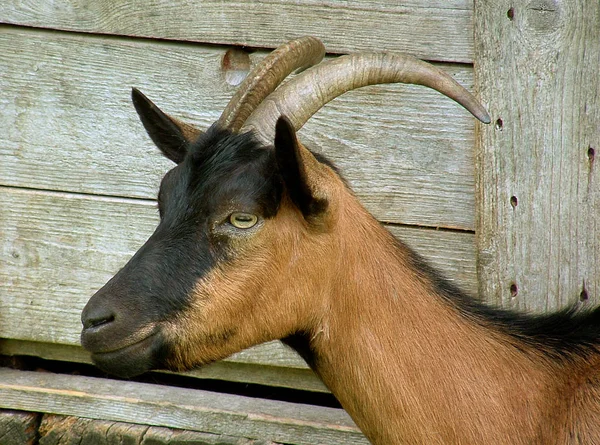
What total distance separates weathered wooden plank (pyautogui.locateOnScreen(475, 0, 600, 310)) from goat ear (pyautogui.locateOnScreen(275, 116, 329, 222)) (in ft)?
3.90

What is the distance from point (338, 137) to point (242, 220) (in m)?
1.32

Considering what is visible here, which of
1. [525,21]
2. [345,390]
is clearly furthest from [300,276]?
[525,21]

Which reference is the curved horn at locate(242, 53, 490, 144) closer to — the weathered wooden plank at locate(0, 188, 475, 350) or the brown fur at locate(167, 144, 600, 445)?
the brown fur at locate(167, 144, 600, 445)

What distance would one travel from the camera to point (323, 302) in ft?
9.80

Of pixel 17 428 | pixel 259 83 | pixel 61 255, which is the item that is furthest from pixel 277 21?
pixel 17 428

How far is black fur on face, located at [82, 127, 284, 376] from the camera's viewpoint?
8.91 ft

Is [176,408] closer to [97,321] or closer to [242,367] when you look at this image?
[242,367]

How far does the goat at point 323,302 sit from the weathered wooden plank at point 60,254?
4.25 ft

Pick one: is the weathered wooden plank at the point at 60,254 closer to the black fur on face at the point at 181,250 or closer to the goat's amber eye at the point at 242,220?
the black fur on face at the point at 181,250

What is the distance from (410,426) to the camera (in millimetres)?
2990

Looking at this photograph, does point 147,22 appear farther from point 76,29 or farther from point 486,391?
point 486,391

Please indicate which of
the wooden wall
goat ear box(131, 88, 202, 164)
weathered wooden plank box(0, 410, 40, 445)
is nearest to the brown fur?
goat ear box(131, 88, 202, 164)

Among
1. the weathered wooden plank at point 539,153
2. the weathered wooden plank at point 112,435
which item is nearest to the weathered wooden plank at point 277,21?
the weathered wooden plank at point 539,153

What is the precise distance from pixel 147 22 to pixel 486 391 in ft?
8.00
